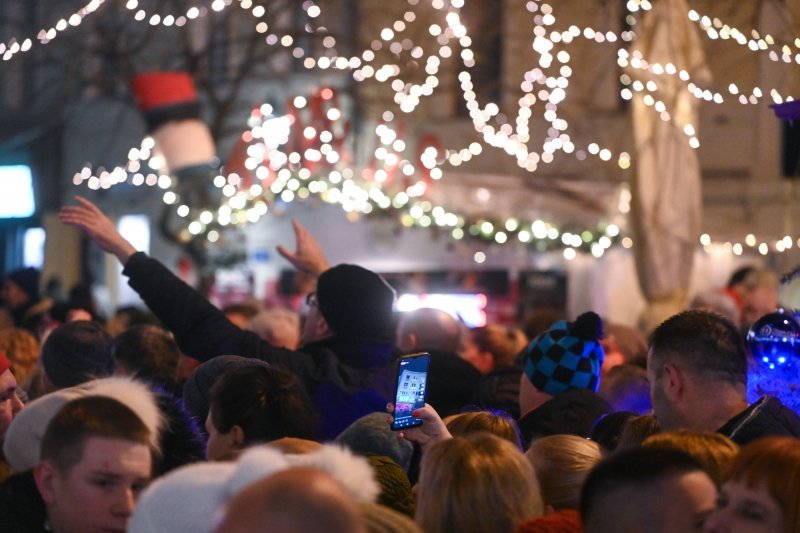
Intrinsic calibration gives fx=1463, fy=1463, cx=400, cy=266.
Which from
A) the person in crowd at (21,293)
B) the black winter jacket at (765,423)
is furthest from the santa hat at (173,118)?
the black winter jacket at (765,423)

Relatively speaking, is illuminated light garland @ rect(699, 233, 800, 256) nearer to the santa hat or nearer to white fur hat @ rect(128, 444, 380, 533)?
the santa hat

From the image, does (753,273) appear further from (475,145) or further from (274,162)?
(475,145)

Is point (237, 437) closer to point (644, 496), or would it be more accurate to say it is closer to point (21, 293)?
point (644, 496)

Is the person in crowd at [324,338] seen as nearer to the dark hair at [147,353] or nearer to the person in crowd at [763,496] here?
the dark hair at [147,353]

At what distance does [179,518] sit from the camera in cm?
312

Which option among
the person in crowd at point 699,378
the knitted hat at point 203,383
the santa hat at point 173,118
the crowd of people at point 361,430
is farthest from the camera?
the santa hat at point 173,118

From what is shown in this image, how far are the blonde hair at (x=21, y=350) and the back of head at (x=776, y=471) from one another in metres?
5.32

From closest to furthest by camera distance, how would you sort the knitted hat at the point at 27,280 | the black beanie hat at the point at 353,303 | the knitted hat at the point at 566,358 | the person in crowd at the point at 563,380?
the person in crowd at the point at 563,380 → the knitted hat at the point at 566,358 → the black beanie hat at the point at 353,303 → the knitted hat at the point at 27,280

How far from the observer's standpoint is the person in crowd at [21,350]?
8031 mm

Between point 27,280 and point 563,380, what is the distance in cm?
877

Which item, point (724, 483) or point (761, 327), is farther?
point (761, 327)

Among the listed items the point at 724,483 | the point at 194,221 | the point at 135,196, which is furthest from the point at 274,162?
the point at 724,483

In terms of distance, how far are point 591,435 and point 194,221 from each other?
10501 millimetres

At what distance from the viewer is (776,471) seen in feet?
11.2
